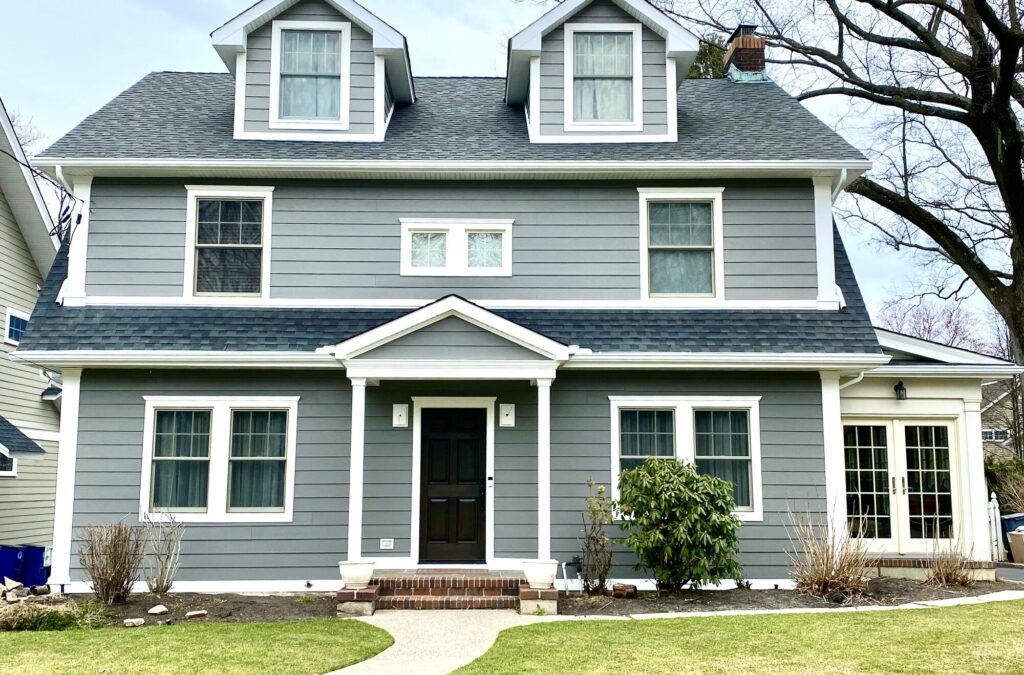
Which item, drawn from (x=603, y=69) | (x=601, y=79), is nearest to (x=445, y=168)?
(x=601, y=79)

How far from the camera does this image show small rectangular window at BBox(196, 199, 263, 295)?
11.2m

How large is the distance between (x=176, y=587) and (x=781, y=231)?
8881 mm

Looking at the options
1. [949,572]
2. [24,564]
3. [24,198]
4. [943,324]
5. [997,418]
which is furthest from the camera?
[943,324]

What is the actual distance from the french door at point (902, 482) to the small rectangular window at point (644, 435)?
10.7 feet

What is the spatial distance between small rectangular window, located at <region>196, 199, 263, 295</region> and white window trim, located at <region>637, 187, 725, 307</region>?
507 centimetres

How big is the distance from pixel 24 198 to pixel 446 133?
25.9ft

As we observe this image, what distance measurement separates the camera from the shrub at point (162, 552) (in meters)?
A: 9.91

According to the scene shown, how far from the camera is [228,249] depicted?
1128 cm

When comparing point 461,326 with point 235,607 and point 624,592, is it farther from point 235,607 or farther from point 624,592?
point 235,607

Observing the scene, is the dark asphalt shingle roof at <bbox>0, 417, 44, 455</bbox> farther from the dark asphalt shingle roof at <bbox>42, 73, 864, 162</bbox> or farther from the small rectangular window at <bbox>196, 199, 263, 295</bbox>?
the dark asphalt shingle roof at <bbox>42, 73, 864, 162</bbox>

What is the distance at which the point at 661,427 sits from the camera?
1086 cm

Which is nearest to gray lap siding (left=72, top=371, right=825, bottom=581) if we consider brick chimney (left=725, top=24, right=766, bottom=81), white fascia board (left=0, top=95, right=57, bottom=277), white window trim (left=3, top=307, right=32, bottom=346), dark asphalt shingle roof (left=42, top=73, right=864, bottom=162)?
dark asphalt shingle roof (left=42, top=73, right=864, bottom=162)

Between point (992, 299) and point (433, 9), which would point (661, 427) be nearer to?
point (992, 299)

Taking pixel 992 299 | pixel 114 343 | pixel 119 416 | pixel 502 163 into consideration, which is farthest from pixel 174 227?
pixel 992 299
